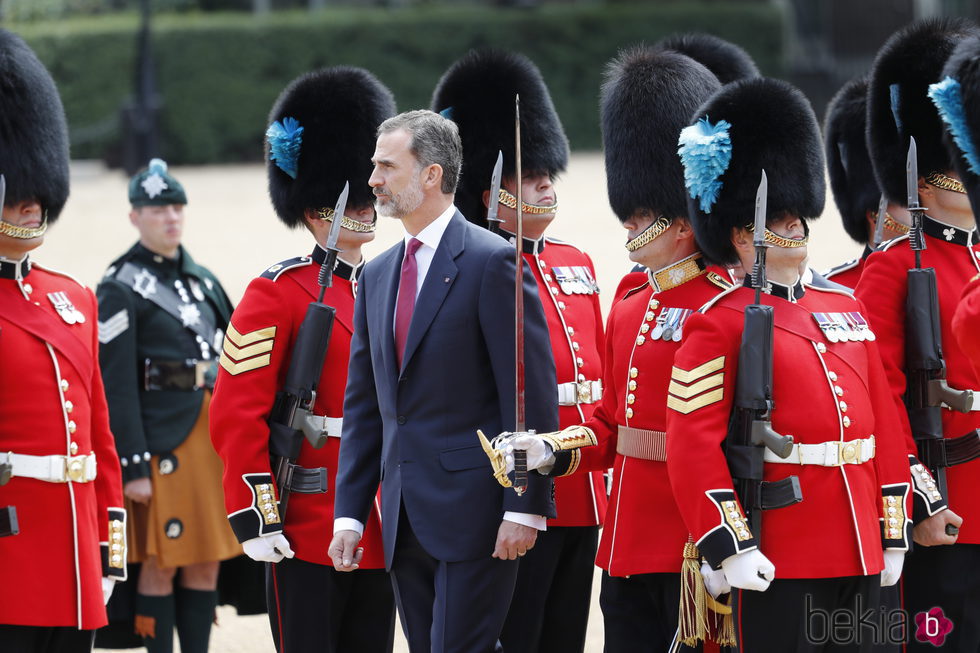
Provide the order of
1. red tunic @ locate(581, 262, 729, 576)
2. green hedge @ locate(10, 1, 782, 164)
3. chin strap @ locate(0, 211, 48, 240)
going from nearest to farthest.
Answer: red tunic @ locate(581, 262, 729, 576)
chin strap @ locate(0, 211, 48, 240)
green hedge @ locate(10, 1, 782, 164)

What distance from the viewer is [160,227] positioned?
5500 mm

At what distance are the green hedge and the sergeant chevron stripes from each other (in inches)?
523

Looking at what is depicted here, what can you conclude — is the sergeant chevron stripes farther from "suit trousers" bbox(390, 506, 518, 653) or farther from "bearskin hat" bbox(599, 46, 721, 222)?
"suit trousers" bbox(390, 506, 518, 653)

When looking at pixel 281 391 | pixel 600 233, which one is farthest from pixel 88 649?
pixel 600 233

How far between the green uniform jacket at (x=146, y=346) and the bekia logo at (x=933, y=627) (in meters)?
2.52

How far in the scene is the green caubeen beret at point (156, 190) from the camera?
554 centimetres

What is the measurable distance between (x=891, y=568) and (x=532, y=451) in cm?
89

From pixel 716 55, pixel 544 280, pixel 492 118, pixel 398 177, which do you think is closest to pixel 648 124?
pixel 544 280

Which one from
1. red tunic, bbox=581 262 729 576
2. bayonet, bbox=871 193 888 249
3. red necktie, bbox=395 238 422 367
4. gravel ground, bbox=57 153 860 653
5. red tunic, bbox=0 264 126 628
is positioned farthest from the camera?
gravel ground, bbox=57 153 860 653

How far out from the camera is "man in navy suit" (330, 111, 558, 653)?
11.5 feet

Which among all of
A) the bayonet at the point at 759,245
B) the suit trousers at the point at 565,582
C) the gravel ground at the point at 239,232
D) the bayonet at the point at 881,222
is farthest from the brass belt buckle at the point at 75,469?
the gravel ground at the point at 239,232

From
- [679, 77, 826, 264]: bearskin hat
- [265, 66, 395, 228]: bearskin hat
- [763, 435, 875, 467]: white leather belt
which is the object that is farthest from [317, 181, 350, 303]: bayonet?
[763, 435, 875, 467]: white leather belt

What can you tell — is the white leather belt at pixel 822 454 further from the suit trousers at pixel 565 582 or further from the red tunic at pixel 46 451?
the red tunic at pixel 46 451

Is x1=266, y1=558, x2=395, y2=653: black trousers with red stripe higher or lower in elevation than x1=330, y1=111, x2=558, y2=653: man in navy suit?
lower
